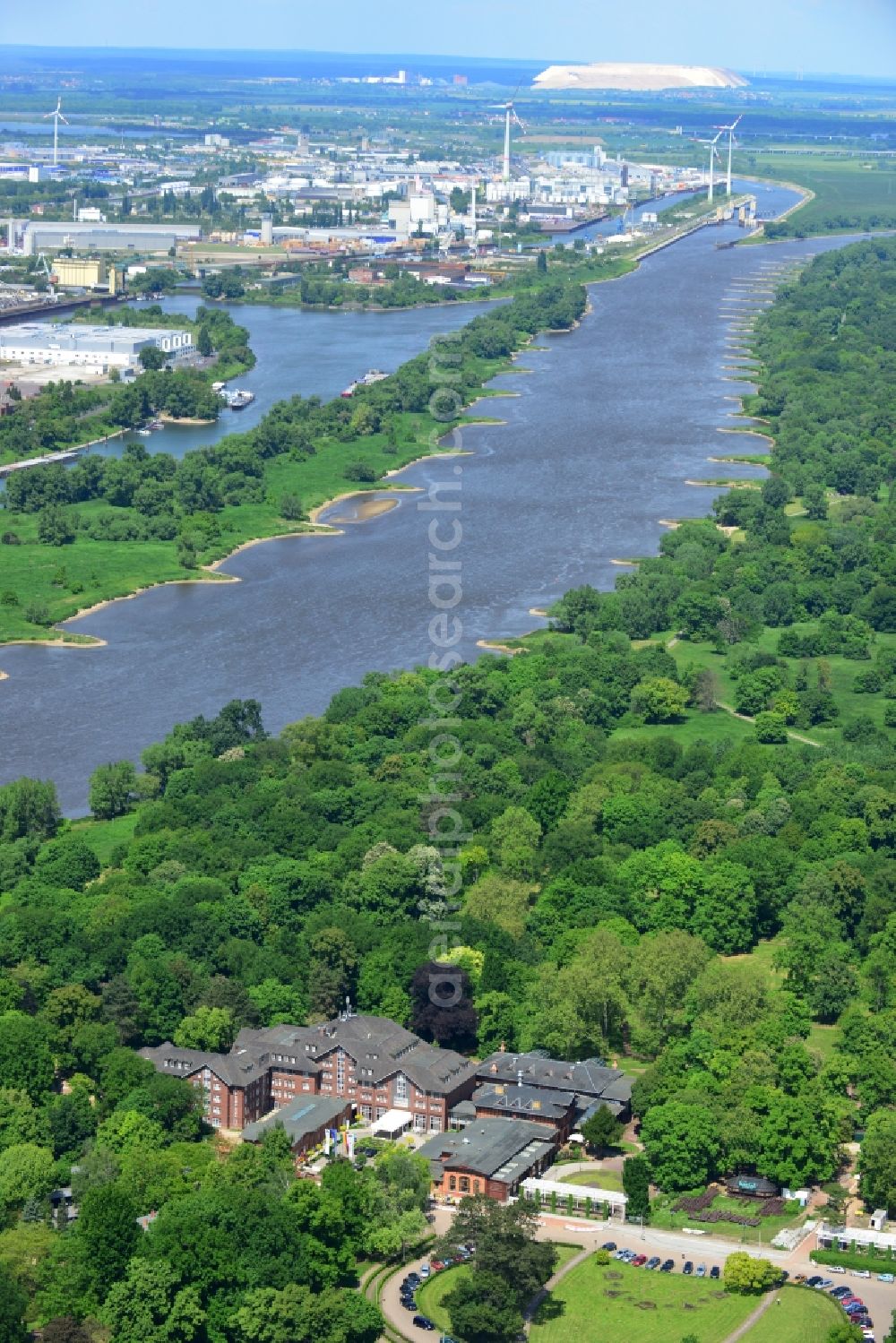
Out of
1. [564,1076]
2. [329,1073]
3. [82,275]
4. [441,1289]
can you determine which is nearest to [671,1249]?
[441,1289]

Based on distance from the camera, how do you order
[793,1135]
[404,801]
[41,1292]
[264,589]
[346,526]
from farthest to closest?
1. [346,526]
2. [264,589]
3. [404,801]
4. [793,1135]
5. [41,1292]

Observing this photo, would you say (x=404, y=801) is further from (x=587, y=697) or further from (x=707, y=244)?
(x=707, y=244)

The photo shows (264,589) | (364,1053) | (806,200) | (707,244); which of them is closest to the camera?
(364,1053)

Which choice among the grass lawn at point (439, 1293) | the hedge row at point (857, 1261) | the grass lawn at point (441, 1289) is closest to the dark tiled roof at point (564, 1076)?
the grass lawn at point (441, 1289)

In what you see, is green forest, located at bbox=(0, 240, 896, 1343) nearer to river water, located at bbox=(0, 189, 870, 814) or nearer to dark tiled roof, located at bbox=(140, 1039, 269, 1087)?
dark tiled roof, located at bbox=(140, 1039, 269, 1087)

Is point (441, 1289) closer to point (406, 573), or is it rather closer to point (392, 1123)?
point (392, 1123)

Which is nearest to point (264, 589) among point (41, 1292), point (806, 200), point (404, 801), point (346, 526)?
point (346, 526)

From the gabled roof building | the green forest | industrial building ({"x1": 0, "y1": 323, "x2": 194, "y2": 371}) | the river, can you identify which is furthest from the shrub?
industrial building ({"x1": 0, "y1": 323, "x2": 194, "y2": 371})
